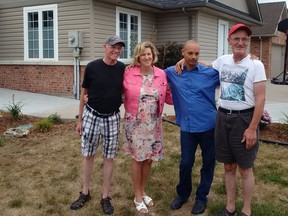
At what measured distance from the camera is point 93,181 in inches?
181

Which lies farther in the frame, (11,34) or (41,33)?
(11,34)

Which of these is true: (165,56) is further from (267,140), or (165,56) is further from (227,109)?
(227,109)

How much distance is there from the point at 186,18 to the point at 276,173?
1030 cm

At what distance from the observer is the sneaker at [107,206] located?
3733 mm

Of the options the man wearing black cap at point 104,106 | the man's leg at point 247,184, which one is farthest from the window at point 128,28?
the man's leg at point 247,184

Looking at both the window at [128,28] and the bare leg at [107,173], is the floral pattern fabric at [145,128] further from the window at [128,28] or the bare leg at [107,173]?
the window at [128,28]

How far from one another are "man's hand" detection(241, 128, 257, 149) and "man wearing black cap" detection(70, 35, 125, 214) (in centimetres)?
128

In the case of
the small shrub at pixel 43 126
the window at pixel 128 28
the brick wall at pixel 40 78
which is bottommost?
the small shrub at pixel 43 126

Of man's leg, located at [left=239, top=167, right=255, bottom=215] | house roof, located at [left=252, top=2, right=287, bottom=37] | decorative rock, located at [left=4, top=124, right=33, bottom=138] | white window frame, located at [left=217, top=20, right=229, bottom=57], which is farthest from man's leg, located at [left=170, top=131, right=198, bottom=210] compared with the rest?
house roof, located at [left=252, top=2, right=287, bottom=37]

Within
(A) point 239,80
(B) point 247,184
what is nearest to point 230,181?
(B) point 247,184

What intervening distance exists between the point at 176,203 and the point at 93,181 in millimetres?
1225

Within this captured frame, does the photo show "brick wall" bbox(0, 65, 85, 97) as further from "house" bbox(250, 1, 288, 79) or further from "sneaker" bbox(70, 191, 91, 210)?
"house" bbox(250, 1, 288, 79)

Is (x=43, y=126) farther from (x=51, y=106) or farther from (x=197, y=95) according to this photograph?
(x=197, y=95)

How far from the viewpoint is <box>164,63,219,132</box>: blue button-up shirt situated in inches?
139
